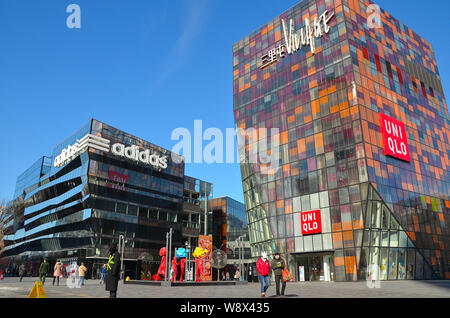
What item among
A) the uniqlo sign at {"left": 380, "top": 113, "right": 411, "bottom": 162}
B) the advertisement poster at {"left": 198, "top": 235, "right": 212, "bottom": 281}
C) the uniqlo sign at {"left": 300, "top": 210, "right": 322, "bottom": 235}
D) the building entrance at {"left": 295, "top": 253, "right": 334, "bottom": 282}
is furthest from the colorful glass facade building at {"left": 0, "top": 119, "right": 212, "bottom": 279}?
the uniqlo sign at {"left": 380, "top": 113, "right": 411, "bottom": 162}

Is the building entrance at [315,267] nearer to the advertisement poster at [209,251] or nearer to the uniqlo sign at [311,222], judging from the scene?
the uniqlo sign at [311,222]

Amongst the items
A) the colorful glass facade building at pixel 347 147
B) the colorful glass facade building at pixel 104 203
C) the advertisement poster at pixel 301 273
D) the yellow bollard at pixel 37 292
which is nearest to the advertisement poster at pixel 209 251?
the colorful glass facade building at pixel 347 147

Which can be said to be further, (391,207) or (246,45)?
(246,45)

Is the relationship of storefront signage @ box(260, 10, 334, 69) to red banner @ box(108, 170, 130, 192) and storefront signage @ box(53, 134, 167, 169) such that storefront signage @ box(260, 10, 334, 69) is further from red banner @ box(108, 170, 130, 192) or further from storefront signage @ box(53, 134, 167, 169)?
red banner @ box(108, 170, 130, 192)

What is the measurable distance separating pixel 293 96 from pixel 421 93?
22.3 metres

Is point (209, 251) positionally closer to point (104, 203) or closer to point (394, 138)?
point (394, 138)

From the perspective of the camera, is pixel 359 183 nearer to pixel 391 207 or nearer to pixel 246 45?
pixel 391 207

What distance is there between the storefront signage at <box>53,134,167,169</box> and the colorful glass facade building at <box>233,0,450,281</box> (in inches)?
973

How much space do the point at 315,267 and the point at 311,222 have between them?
19.0ft

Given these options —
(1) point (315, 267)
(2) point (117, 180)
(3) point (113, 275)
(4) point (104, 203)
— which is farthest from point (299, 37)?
(3) point (113, 275)

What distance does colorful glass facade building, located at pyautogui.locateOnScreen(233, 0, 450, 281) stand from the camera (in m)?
45.2

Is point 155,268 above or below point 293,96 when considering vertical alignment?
below

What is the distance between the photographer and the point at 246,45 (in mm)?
67062
